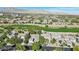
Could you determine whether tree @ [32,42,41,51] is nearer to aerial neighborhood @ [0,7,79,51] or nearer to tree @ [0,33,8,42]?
aerial neighborhood @ [0,7,79,51]

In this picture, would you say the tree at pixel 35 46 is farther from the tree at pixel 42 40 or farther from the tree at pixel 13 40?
the tree at pixel 13 40

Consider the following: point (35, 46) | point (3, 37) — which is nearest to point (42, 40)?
point (35, 46)

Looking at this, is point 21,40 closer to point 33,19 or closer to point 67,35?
point 33,19

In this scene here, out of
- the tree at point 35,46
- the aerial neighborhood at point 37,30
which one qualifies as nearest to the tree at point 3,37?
the aerial neighborhood at point 37,30

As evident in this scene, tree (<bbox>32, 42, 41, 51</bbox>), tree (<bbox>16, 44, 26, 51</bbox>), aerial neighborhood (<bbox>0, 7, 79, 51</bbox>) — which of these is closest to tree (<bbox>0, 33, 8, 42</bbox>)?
aerial neighborhood (<bbox>0, 7, 79, 51</bbox>)

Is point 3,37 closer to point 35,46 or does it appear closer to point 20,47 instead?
point 20,47

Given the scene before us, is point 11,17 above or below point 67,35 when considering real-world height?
above
